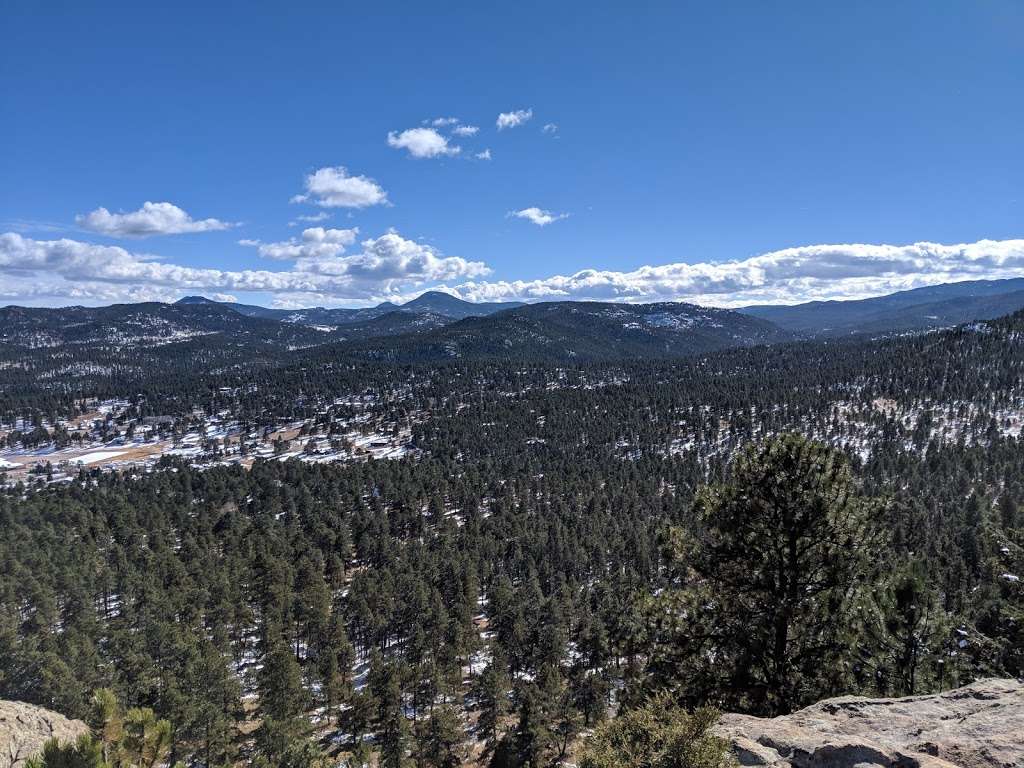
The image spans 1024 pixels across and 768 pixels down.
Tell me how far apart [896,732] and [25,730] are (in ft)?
68.1

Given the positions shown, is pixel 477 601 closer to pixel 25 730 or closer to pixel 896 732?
pixel 25 730

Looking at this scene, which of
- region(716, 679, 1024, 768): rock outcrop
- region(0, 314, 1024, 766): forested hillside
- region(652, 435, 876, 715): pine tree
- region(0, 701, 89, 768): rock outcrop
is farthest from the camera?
region(0, 314, 1024, 766): forested hillside

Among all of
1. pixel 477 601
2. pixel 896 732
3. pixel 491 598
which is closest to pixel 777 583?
pixel 896 732

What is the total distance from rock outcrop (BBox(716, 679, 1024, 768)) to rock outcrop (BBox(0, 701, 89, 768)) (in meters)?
14.3

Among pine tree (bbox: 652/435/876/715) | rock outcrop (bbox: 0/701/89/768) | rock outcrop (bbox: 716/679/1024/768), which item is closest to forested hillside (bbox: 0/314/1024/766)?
pine tree (bbox: 652/435/876/715)

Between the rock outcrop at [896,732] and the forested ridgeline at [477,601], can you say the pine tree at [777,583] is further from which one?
the rock outcrop at [896,732]

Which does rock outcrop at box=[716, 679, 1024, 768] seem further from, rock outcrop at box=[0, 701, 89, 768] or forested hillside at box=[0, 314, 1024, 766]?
rock outcrop at box=[0, 701, 89, 768]

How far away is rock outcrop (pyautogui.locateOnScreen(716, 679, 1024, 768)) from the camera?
9.02 meters

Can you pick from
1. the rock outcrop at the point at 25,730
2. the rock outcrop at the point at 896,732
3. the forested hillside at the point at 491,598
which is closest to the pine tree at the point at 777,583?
the forested hillside at the point at 491,598

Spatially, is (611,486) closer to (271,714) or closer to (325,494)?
(325,494)

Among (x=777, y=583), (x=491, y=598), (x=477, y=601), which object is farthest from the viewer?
(x=477, y=601)

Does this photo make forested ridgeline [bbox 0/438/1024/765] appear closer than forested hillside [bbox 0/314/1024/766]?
No

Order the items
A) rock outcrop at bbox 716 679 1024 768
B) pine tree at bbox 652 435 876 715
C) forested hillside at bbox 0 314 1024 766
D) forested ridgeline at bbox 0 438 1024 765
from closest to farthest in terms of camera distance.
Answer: rock outcrop at bbox 716 679 1024 768 → pine tree at bbox 652 435 876 715 → forested hillside at bbox 0 314 1024 766 → forested ridgeline at bbox 0 438 1024 765

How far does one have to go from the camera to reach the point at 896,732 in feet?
34.3
